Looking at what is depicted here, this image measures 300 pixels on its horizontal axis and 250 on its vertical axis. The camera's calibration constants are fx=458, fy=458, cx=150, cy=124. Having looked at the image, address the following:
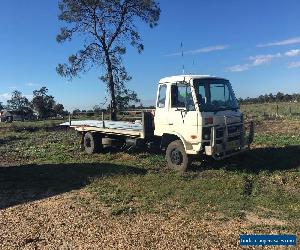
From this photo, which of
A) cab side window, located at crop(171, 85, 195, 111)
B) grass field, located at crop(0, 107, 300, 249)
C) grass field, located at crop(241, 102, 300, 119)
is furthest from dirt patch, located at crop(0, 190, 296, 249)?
grass field, located at crop(241, 102, 300, 119)

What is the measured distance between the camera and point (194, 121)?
12.0m

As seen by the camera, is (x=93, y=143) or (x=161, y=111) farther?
(x=93, y=143)

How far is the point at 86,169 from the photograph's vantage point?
547 inches

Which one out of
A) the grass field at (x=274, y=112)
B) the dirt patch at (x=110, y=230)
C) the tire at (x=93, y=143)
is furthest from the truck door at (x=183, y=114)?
the grass field at (x=274, y=112)

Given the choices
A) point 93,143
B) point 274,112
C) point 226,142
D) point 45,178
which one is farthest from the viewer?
point 274,112

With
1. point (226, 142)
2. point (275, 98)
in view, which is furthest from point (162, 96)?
point (275, 98)

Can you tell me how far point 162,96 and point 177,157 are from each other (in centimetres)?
181

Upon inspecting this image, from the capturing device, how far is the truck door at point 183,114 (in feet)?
39.7

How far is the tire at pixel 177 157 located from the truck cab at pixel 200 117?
3 cm

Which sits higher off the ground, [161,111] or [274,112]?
[161,111]

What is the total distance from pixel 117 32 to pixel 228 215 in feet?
62.5

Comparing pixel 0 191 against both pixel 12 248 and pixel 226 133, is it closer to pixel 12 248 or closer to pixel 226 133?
pixel 12 248

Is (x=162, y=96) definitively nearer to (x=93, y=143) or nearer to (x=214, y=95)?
(x=214, y=95)

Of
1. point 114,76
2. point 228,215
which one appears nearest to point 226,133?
point 228,215
